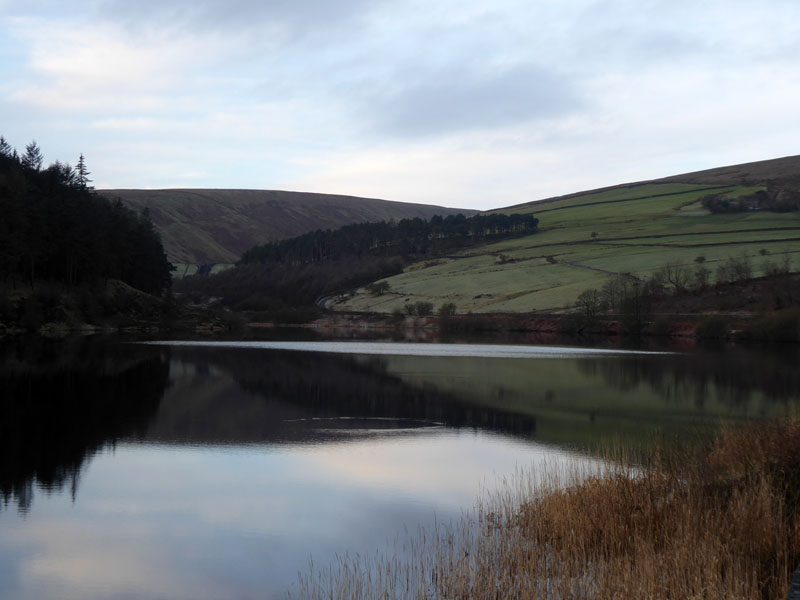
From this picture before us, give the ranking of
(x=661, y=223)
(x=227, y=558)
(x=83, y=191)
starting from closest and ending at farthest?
(x=227, y=558), (x=83, y=191), (x=661, y=223)

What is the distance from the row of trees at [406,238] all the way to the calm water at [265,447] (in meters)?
120

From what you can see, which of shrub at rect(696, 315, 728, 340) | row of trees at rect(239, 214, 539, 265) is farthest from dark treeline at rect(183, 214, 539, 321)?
shrub at rect(696, 315, 728, 340)

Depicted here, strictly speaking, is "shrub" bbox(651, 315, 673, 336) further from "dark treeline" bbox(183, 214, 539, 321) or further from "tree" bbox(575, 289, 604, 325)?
"dark treeline" bbox(183, 214, 539, 321)

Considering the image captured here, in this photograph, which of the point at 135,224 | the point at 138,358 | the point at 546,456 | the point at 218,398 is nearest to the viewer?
the point at 546,456

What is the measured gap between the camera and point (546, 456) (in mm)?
22375

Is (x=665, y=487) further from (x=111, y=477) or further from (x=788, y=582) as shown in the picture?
(x=111, y=477)

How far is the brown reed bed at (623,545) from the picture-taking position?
33.7 feet

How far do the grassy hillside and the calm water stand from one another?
217 ft

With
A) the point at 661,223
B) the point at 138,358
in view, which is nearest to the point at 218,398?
the point at 138,358

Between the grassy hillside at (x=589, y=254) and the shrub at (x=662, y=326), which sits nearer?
the shrub at (x=662, y=326)

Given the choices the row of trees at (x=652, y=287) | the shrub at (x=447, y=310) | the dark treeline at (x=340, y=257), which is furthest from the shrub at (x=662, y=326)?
the dark treeline at (x=340, y=257)

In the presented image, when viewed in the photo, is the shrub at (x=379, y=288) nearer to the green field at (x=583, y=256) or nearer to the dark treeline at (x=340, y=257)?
the green field at (x=583, y=256)

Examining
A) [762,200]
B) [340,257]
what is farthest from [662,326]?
[340,257]

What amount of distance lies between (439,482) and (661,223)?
143 m
